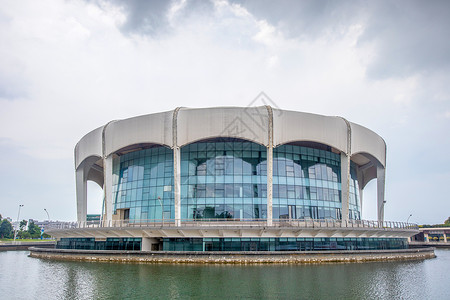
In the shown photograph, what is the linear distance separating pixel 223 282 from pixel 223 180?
20.8 meters

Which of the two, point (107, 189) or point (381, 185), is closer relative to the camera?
point (107, 189)

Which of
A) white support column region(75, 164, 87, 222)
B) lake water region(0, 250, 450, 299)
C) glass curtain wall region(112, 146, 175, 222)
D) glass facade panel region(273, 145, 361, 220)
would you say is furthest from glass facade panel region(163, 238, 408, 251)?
white support column region(75, 164, 87, 222)

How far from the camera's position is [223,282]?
77.9 feet

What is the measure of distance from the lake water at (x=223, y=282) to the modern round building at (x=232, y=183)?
23.5ft

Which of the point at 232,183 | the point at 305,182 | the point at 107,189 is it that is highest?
the point at 305,182

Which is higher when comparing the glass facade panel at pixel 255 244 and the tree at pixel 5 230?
the tree at pixel 5 230

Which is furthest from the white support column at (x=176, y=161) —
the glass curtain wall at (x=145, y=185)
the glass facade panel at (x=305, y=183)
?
the glass facade panel at (x=305, y=183)

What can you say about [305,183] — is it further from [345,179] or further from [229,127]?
[229,127]

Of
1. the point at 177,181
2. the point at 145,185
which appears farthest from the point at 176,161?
the point at 145,185

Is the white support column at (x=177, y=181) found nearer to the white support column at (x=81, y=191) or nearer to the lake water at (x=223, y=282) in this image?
the lake water at (x=223, y=282)

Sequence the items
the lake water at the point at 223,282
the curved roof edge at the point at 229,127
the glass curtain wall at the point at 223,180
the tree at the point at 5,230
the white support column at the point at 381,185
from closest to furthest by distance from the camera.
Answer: the lake water at the point at 223,282, the curved roof edge at the point at 229,127, the glass curtain wall at the point at 223,180, the white support column at the point at 381,185, the tree at the point at 5,230

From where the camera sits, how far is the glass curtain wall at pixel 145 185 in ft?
148

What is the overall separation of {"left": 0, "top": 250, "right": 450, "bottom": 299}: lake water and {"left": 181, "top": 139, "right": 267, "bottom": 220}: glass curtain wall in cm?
1102

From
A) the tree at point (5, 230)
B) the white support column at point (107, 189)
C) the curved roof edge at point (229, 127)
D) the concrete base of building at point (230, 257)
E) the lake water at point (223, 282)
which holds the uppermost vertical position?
the curved roof edge at point (229, 127)
